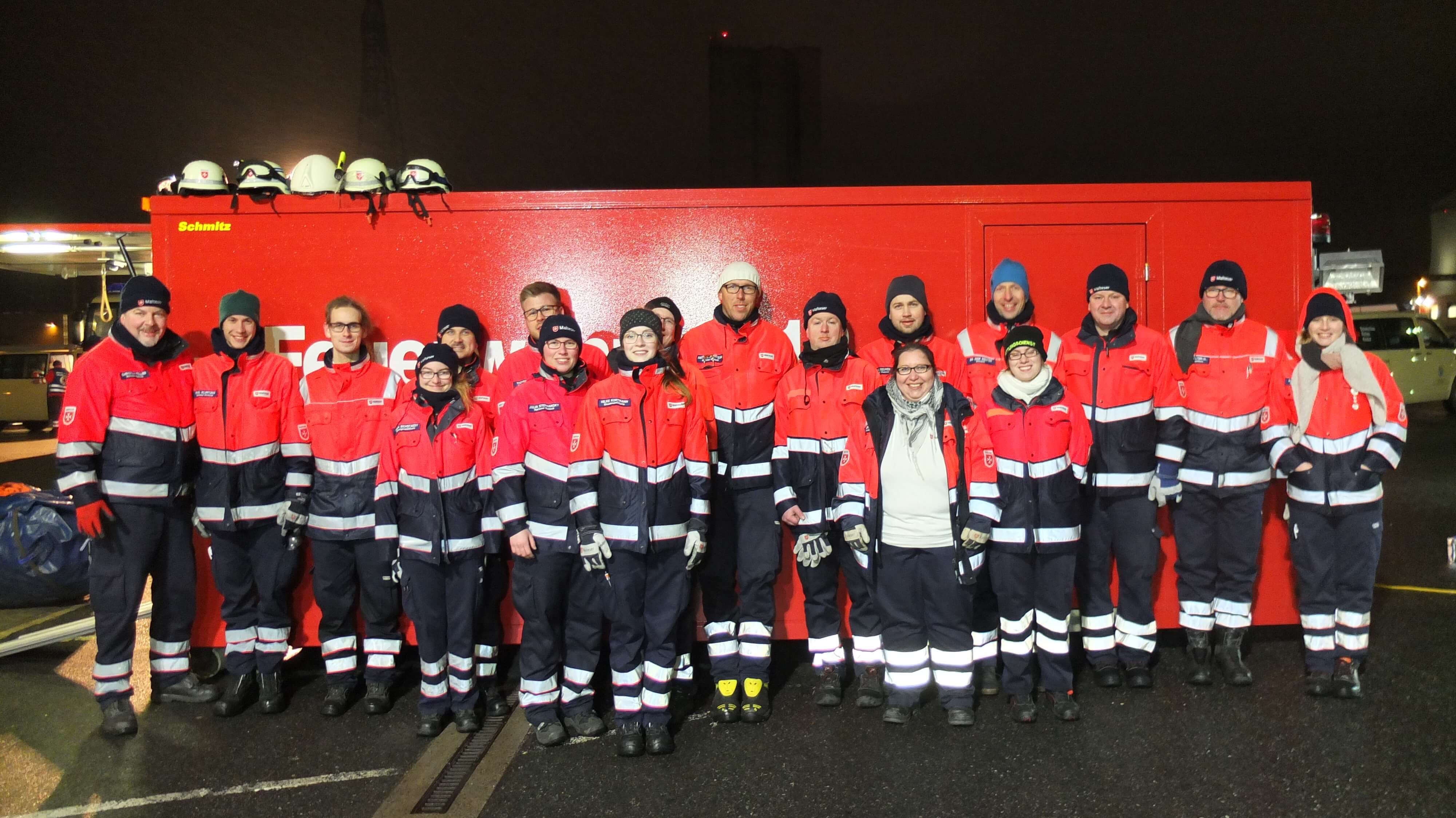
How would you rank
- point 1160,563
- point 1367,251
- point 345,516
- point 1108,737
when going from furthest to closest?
point 1367,251 → point 1160,563 → point 345,516 → point 1108,737

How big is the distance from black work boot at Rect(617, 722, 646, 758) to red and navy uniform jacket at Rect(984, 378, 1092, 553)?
1977 mm

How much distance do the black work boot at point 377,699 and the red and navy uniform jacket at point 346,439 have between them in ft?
2.73

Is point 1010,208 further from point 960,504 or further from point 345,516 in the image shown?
point 345,516

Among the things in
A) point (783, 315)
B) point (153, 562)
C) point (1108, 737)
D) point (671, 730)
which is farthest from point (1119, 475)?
point (153, 562)

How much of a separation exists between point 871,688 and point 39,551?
6559 millimetres

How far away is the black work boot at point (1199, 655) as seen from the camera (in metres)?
4.44

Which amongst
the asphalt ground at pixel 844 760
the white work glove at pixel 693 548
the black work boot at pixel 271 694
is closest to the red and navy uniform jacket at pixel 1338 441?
the asphalt ground at pixel 844 760

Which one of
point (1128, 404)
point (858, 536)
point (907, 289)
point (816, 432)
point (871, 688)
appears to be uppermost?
point (907, 289)

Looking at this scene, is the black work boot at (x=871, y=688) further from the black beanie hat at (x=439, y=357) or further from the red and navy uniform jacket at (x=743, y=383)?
the black beanie hat at (x=439, y=357)

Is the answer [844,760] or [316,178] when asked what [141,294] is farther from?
[844,760]

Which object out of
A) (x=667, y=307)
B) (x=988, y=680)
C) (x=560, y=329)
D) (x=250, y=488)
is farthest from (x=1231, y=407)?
(x=250, y=488)

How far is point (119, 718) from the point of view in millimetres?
4195

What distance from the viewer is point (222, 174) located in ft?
16.3

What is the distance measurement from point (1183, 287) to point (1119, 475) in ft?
4.71
